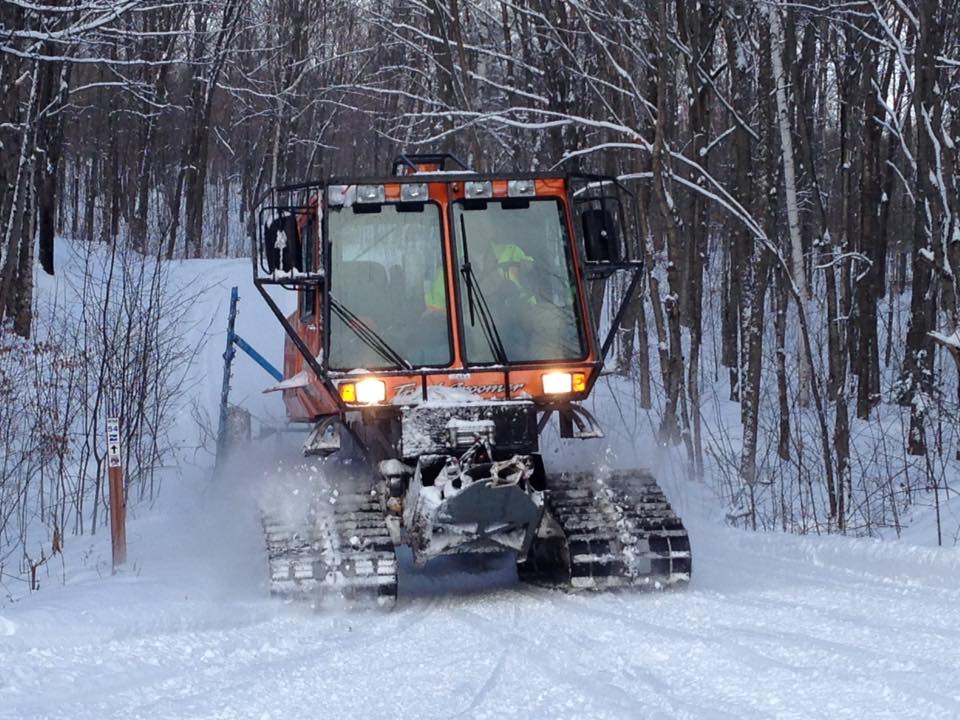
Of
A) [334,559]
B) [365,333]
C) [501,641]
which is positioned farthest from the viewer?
[365,333]

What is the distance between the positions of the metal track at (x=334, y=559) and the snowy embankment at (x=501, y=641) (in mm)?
138

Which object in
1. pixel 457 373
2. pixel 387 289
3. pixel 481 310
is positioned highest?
pixel 387 289

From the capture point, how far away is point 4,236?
57.8 feet

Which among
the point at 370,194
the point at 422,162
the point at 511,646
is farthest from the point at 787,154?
the point at 511,646

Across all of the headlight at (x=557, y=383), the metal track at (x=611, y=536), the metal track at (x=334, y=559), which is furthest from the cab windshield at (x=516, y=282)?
the metal track at (x=334, y=559)

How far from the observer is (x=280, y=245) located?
8195 millimetres

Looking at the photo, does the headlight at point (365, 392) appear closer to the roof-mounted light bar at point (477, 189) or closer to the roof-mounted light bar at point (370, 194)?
the roof-mounted light bar at point (370, 194)

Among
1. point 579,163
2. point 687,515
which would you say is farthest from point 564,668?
point 579,163

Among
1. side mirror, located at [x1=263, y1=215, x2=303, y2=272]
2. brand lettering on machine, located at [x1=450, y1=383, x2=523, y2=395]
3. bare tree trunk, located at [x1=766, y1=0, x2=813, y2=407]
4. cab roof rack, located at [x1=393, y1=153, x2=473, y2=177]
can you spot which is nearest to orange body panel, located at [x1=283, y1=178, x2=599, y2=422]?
brand lettering on machine, located at [x1=450, y1=383, x2=523, y2=395]

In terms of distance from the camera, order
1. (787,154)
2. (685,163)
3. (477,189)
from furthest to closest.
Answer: (685,163) → (787,154) → (477,189)

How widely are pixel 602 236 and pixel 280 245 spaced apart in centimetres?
211

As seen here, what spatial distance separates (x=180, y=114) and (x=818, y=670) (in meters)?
45.4

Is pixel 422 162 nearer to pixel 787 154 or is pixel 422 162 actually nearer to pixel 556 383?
pixel 556 383

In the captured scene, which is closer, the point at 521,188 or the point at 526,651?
the point at 526,651
